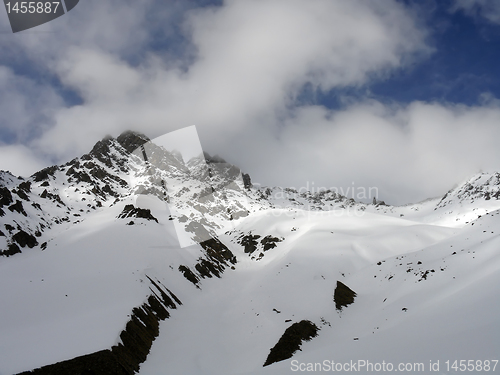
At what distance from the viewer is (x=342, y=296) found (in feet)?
115

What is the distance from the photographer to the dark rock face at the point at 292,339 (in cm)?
2252

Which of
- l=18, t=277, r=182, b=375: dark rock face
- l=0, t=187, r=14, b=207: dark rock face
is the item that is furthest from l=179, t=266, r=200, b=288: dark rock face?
l=0, t=187, r=14, b=207: dark rock face

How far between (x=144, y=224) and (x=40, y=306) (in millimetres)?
35301

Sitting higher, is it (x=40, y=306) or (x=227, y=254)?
(x=40, y=306)

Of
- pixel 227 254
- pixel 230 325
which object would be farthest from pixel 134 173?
pixel 230 325

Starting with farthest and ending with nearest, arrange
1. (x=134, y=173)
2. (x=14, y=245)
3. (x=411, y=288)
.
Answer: (x=134, y=173), (x=14, y=245), (x=411, y=288)

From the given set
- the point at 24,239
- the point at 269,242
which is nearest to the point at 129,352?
the point at 24,239

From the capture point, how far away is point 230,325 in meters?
31.0

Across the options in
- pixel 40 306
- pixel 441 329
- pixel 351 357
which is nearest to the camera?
pixel 351 357

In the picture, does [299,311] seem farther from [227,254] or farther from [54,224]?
[54,224]

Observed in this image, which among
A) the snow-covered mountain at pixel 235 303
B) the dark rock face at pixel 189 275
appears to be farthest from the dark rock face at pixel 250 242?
the dark rock face at pixel 189 275

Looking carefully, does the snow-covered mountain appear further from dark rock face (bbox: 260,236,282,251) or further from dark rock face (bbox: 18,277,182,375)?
dark rock face (bbox: 260,236,282,251)

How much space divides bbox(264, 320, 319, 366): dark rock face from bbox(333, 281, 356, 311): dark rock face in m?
6.92

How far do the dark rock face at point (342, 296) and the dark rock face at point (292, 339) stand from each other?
6.92 m
